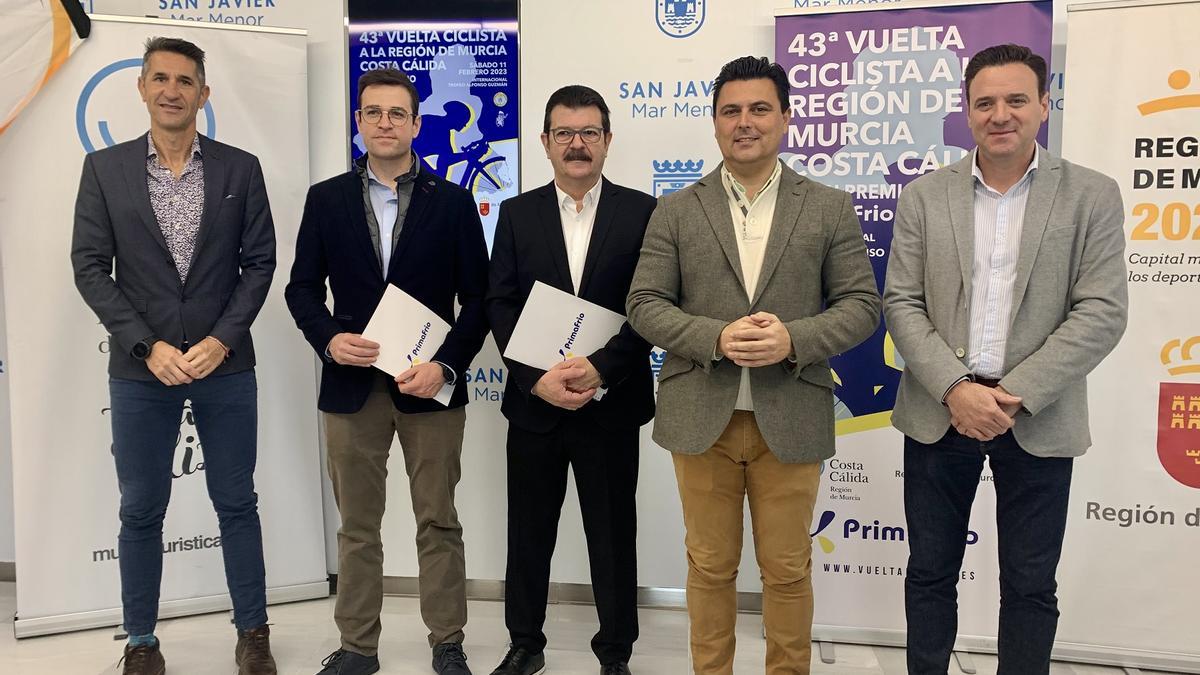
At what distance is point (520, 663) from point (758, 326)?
1.45 m

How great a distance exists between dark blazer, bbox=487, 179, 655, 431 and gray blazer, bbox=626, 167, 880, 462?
24 cm

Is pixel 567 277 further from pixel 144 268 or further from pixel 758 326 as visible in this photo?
pixel 144 268

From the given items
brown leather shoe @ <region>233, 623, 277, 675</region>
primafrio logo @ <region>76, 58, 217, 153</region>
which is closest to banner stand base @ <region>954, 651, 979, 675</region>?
brown leather shoe @ <region>233, 623, 277, 675</region>

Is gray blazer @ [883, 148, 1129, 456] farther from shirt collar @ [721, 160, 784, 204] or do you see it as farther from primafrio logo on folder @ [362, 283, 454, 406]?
primafrio logo on folder @ [362, 283, 454, 406]

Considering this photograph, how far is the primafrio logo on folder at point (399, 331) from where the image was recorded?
2.54m

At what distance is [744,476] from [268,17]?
2791 mm

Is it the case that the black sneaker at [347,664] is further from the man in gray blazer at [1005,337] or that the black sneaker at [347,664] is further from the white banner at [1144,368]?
the white banner at [1144,368]

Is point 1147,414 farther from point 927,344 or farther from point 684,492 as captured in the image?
point 684,492

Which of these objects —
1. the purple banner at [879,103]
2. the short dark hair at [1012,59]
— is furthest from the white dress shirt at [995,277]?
the purple banner at [879,103]

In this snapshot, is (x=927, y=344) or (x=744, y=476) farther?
(x=744, y=476)

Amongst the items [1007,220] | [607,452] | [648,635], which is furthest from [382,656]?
[1007,220]

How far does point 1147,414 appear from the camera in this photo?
284 cm

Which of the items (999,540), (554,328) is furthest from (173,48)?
(999,540)

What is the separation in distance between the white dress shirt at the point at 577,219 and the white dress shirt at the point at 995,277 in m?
1.12
